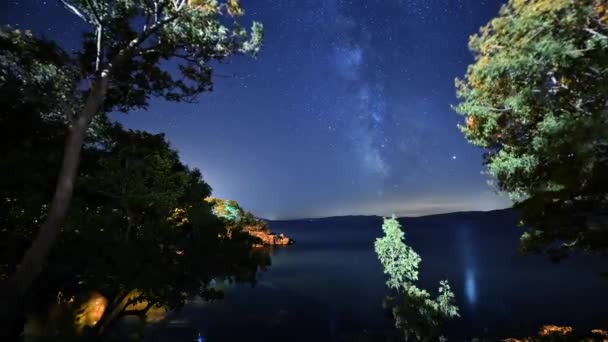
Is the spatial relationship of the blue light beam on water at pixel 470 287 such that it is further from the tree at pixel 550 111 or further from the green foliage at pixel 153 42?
the green foliage at pixel 153 42

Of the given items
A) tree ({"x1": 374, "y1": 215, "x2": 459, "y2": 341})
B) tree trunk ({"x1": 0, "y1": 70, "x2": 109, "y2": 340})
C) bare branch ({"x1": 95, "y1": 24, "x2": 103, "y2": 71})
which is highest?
bare branch ({"x1": 95, "y1": 24, "x2": 103, "y2": 71})

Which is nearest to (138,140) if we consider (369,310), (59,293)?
(59,293)

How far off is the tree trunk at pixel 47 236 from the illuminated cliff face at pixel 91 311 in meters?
11.3

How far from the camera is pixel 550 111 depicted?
969 cm

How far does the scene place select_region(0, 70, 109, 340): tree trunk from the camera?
8.73 meters

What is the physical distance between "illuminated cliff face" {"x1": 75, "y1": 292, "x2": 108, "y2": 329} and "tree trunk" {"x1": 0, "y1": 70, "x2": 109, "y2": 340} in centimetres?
1135

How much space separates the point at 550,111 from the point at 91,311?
2601 centimetres

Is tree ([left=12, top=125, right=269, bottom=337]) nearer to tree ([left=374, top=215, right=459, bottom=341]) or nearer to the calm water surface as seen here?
tree ([left=374, top=215, right=459, bottom=341])

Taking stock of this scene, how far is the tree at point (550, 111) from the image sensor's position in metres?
8.10

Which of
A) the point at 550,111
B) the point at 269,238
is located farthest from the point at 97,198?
the point at 269,238

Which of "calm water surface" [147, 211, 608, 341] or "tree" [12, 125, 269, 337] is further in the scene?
"calm water surface" [147, 211, 608, 341]

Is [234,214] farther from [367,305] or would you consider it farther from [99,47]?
[99,47]

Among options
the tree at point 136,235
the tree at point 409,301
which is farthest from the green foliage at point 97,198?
the tree at point 409,301

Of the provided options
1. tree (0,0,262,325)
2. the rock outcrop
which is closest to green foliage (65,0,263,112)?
tree (0,0,262,325)
